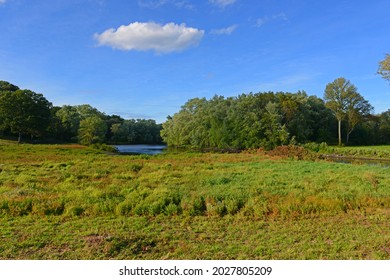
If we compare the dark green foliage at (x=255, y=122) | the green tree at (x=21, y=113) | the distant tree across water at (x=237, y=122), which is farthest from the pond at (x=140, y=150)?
the green tree at (x=21, y=113)

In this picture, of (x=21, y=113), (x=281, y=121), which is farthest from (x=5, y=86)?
(x=281, y=121)

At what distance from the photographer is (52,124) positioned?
7238cm

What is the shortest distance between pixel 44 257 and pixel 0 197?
21.3ft

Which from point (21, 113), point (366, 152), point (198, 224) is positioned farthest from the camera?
point (21, 113)

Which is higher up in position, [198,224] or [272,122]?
[272,122]

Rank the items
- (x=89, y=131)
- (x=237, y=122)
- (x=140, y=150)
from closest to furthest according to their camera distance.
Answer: (x=237, y=122), (x=140, y=150), (x=89, y=131)

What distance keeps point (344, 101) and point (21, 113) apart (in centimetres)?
7029

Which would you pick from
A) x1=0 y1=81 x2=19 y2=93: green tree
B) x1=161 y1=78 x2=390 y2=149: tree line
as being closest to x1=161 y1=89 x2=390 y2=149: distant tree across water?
x1=161 y1=78 x2=390 y2=149: tree line

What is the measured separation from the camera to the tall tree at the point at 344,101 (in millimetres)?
63125

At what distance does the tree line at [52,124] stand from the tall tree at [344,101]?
58.2 meters

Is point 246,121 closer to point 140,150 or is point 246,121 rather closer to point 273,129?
point 273,129

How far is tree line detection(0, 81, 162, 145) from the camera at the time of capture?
5772cm

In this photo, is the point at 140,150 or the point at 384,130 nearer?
the point at 140,150

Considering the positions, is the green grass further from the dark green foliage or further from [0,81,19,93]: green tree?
[0,81,19,93]: green tree
